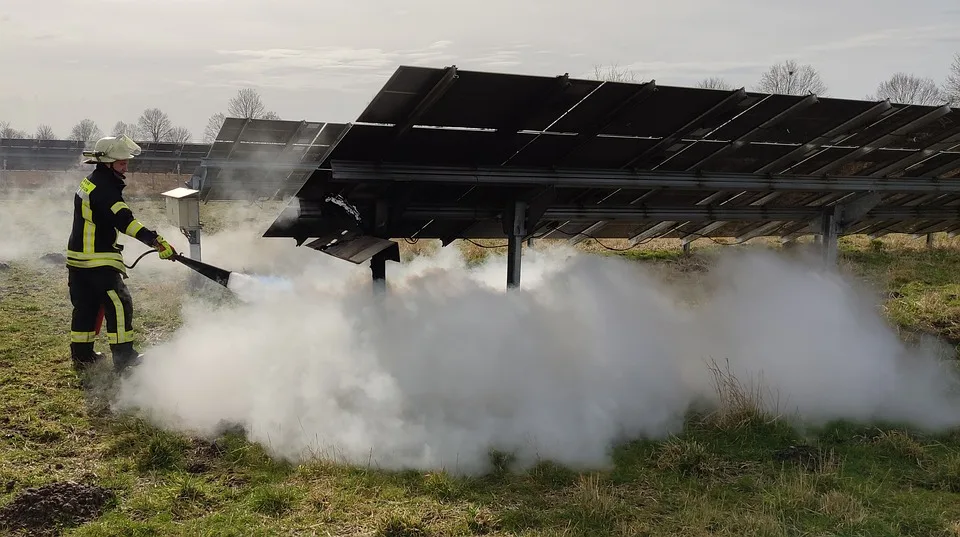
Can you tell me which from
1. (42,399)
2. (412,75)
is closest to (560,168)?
(412,75)

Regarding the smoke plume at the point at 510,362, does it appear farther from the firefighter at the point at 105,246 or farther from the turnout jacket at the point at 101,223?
the turnout jacket at the point at 101,223

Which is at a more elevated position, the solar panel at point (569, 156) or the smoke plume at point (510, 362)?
the solar panel at point (569, 156)

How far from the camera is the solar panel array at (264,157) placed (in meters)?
7.14

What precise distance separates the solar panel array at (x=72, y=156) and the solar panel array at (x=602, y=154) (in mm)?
15071

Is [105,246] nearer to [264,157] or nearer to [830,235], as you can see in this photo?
[264,157]

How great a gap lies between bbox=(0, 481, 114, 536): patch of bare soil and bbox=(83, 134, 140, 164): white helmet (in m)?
3.66

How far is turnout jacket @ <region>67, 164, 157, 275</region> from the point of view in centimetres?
742

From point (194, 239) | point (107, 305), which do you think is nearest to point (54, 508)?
point (107, 305)

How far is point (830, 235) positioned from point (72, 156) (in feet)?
77.7

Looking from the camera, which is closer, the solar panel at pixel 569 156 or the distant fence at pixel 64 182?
the solar panel at pixel 569 156

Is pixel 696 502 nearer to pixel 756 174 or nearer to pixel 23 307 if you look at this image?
pixel 756 174

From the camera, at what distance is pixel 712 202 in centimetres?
972

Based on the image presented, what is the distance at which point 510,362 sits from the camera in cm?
751

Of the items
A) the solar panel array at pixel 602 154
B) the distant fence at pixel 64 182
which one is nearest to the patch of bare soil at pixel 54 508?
the solar panel array at pixel 602 154
